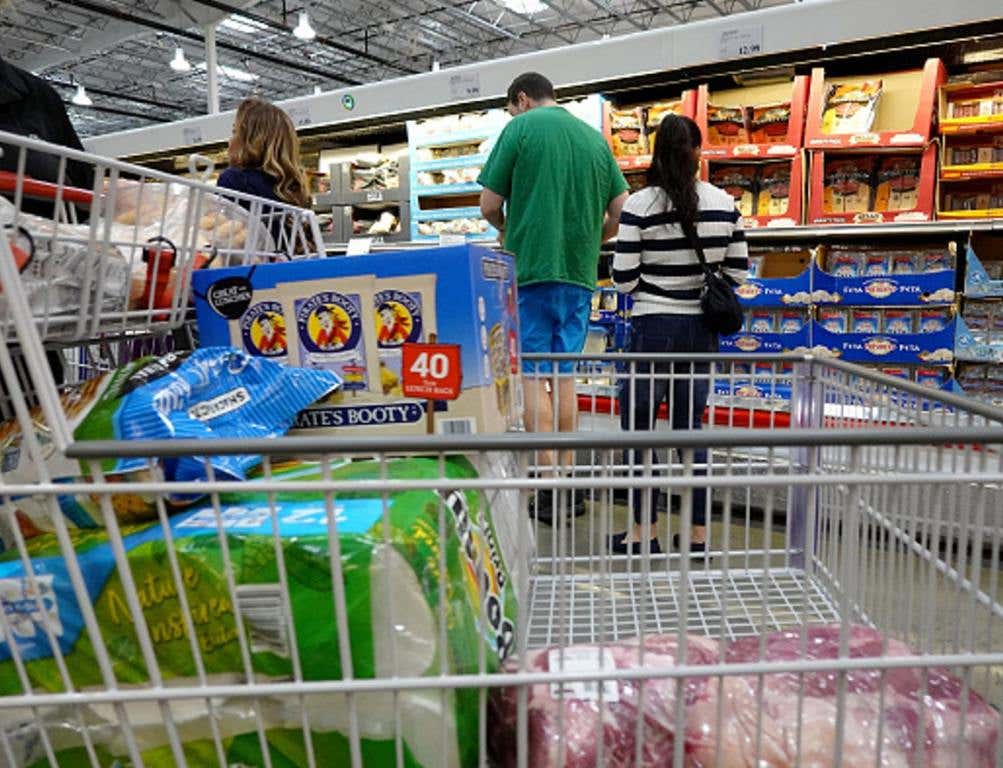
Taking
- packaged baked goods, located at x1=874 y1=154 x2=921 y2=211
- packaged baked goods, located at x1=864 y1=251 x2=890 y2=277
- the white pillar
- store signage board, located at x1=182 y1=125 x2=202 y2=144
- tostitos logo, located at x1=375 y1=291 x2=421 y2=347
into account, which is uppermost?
the white pillar

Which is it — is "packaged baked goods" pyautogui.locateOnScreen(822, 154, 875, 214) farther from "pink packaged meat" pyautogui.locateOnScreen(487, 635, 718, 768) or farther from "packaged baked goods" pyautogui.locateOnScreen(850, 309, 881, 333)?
"pink packaged meat" pyautogui.locateOnScreen(487, 635, 718, 768)

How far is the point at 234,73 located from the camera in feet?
55.6

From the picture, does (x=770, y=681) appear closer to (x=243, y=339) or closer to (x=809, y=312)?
(x=243, y=339)

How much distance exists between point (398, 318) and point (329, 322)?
11 centimetres

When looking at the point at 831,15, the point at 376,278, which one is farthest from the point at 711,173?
the point at 376,278

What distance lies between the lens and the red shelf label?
1068mm

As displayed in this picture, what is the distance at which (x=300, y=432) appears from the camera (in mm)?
1128

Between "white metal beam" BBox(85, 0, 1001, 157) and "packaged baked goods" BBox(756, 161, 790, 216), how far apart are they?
0.55 metres

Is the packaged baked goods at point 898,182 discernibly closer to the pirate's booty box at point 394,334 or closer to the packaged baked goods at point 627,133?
the packaged baked goods at point 627,133

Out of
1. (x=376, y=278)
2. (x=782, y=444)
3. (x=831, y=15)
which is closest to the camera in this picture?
(x=782, y=444)

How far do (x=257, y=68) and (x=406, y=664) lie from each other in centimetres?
1836

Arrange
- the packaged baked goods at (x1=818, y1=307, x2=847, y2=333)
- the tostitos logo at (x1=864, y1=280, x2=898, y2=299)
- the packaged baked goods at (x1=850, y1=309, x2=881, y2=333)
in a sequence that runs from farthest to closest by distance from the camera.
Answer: the packaged baked goods at (x1=818, y1=307, x2=847, y2=333) → the packaged baked goods at (x1=850, y1=309, x2=881, y2=333) → the tostitos logo at (x1=864, y1=280, x2=898, y2=299)

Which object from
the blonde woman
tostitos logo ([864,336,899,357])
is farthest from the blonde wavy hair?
tostitos logo ([864,336,899,357])

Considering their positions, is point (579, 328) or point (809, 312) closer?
point (579, 328)
